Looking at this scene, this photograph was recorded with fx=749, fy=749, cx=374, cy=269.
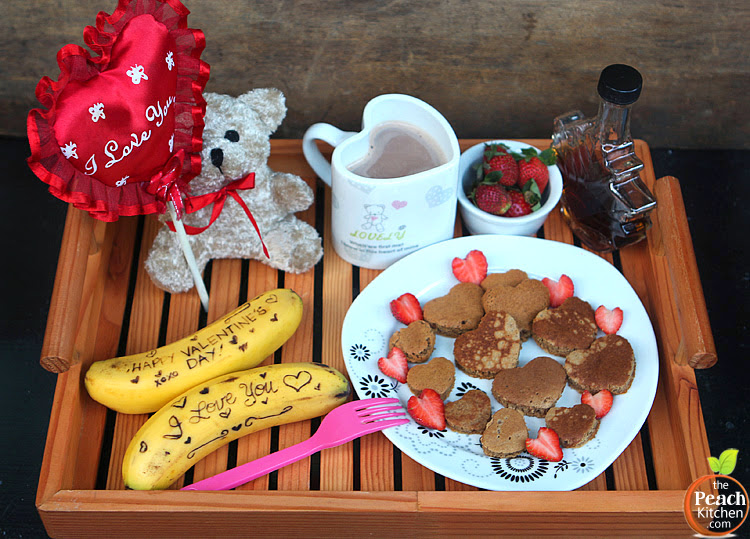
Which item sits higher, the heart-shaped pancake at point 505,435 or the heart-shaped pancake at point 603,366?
the heart-shaped pancake at point 603,366

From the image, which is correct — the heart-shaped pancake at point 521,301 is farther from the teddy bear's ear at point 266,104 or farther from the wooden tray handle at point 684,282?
the teddy bear's ear at point 266,104

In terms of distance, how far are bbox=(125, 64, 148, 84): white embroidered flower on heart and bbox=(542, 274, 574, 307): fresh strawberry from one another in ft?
1.52

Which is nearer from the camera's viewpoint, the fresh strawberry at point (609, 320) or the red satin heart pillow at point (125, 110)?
the red satin heart pillow at point (125, 110)

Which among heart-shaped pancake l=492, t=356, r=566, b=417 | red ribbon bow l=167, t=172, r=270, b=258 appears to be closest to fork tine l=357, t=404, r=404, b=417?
heart-shaped pancake l=492, t=356, r=566, b=417

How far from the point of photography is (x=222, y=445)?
74 cm

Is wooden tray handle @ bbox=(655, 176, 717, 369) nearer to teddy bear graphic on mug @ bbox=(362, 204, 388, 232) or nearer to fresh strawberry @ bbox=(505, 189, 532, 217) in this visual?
fresh strawberry @ bbox=(505, 189, 532, 217)

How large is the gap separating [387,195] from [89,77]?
0.30 metres

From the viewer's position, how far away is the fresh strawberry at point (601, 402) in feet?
2.41

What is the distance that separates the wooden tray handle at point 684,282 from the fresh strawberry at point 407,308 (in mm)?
261

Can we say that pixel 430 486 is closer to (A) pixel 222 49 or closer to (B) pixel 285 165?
(B) pixel 285 165

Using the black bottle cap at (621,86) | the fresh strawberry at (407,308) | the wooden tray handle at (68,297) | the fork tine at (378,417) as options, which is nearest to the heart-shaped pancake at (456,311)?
the fresh strawberry at (407,308)

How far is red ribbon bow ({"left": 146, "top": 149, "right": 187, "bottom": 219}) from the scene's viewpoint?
69 centimetres

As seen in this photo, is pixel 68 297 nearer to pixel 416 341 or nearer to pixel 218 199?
pixel 218 199

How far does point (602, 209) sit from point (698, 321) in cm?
19
